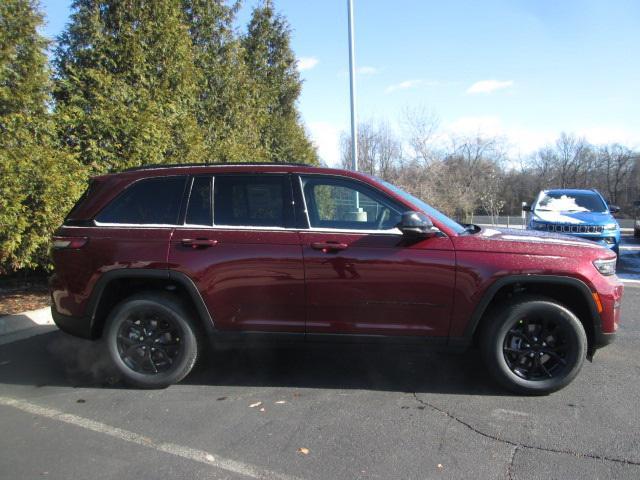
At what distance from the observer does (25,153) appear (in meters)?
6.10

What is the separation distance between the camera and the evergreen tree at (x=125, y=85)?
7367 millimetres

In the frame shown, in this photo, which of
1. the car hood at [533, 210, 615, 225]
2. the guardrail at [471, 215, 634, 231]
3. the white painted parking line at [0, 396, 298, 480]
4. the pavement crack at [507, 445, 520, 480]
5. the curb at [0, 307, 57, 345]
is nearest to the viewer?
the pavement crack at [507, 445, 520, 480]

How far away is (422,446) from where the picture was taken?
3.20 metres

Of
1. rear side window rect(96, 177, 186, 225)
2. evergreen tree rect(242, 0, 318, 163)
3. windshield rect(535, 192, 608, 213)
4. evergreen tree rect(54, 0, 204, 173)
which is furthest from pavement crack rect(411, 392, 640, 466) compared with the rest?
evergreen tree rect(242, 0, 318, 163)

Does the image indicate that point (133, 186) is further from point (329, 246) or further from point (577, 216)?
point (577, 216)

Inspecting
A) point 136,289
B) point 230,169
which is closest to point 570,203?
point 230,169

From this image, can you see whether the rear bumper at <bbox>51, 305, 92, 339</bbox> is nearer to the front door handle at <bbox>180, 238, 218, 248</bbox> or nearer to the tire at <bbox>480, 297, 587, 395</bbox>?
the front door handle at <bbox>180, 238, 218, 248</bbox>

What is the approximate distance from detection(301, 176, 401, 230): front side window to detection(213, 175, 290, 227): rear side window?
0.79 ft

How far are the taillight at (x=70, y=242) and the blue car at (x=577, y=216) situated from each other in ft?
27.3

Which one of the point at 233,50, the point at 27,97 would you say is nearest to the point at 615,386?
the point at 27,97

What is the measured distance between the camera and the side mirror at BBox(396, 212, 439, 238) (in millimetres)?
3713

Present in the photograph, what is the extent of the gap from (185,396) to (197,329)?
0.54 meters

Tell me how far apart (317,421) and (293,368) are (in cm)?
112

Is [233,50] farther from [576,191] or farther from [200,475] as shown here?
[200,475]
